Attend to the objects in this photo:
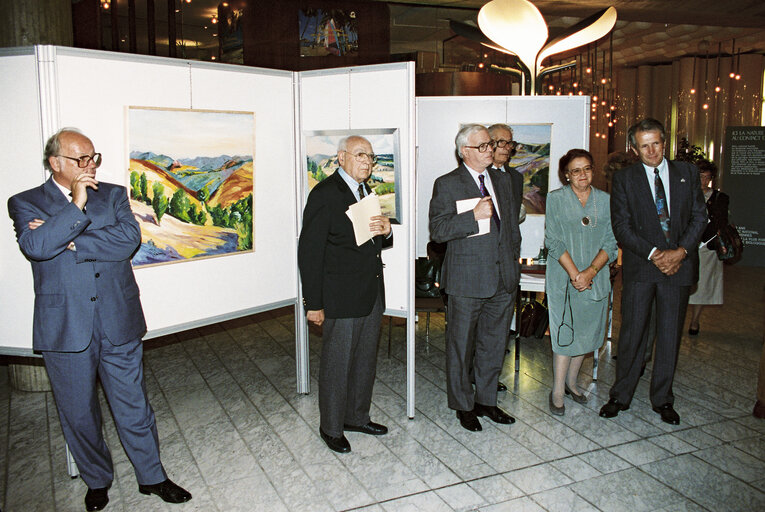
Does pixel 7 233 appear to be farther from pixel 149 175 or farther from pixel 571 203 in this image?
pixel 571 203

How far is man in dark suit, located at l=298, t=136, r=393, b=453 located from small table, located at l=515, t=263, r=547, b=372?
1.52 metres

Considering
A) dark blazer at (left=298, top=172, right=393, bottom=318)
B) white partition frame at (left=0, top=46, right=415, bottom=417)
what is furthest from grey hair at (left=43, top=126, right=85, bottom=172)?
dark blazer at (left=298, top=172, right=393, bottom=318)

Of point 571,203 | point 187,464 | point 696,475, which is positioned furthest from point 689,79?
point 187,464

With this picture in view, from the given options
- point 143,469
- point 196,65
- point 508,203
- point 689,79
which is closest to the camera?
point 143,469

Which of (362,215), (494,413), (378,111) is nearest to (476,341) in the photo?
(494,413)

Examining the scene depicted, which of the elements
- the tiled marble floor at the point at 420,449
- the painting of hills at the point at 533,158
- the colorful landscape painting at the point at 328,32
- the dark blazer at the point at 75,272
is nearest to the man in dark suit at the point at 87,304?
the dark blazer at the point at 75,272

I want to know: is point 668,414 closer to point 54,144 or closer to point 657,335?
point 657,335

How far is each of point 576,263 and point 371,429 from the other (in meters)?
1.79

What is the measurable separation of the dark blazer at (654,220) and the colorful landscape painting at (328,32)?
5413 mm

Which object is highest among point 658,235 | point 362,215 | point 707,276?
point 362,215

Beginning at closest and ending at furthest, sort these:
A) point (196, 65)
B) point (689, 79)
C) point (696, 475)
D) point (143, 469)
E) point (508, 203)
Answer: point (143, 469) → point (696, 475) → point (196, 65) → point (508, 203) → point (689, 79)

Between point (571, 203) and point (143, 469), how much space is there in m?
3.09

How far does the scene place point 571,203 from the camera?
420 centimetres

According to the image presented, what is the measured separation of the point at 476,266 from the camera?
12.8 feet
